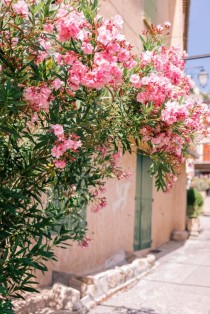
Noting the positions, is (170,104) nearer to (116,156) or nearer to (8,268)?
(116,156)

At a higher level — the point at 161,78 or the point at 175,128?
the point at 161,78

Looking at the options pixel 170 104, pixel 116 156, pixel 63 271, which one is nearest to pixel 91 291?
pixel 63 271

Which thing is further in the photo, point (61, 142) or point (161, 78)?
point (161, 78)

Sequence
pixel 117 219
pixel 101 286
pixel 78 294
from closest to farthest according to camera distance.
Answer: pixel 78 294, pixel 101 286, pixel 117 219

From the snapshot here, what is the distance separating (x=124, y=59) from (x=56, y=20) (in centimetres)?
62

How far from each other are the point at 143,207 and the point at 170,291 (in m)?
4.23

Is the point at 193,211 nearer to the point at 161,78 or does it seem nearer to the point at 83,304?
the point at 83,304

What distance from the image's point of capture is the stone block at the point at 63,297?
6.12 metres

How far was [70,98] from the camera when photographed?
331 centimetres

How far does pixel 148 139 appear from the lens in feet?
11.6

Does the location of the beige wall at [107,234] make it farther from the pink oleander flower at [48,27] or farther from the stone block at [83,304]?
the pink oleander flower at [48,27]

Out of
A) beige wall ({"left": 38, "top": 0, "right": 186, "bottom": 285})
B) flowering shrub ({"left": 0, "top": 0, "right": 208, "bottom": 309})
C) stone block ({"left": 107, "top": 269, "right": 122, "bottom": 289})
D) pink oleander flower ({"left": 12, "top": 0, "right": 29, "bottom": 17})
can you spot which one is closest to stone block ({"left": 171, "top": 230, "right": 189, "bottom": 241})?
beige wall ({"left": 38, "top": 0, "right": 186, "bottom": 285})

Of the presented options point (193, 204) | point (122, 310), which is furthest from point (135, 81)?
point (193, 204)

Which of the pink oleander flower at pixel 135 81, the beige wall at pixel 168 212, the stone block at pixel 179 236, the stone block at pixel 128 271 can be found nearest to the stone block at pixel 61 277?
the stone block at pixel 128 271
